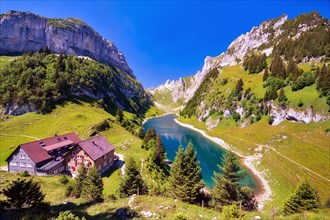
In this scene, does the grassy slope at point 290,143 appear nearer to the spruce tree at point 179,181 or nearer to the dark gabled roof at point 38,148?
the spruce tree at point 179,181

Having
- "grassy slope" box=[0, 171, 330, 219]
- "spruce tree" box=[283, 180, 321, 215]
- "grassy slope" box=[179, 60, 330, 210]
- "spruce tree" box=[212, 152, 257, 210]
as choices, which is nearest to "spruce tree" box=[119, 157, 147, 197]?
"grassy slope" box=[0, 171, 330, 219]

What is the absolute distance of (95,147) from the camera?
2361 inches

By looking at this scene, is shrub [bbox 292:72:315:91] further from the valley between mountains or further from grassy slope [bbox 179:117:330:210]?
grassy slope [bbox 179:117:330:210]

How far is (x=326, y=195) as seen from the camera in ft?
146

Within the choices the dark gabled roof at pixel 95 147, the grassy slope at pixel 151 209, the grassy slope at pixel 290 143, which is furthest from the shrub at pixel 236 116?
the grassy slope at pixel 151 209

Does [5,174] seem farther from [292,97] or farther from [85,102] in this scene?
[292,97]

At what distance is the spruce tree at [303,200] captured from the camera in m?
27.4

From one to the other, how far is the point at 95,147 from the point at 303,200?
50643 millimetres

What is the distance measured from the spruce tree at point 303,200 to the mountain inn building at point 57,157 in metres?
44.5

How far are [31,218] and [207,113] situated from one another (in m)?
141

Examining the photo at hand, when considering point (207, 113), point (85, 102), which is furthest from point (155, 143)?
point (207, 113)

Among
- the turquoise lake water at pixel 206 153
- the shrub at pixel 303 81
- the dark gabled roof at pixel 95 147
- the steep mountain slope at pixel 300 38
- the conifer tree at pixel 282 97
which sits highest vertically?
the steep mountain slope at pixel 300 38

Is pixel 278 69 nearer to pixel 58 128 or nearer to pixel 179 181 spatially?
pixel 179 181

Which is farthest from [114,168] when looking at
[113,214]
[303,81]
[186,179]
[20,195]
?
[303,81]
